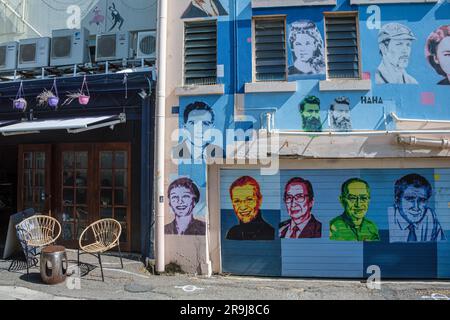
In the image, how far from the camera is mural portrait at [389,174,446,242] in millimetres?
6898

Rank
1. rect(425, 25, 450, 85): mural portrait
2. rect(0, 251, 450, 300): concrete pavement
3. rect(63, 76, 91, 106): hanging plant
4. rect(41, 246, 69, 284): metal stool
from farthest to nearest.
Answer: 1. rect(63, 76, 91, 106): hanging plant
2. rect(425, 25, 450, 85): mural portrait
3. rect(41, 246, 69, 284): metal stool
4. rect(0, 251, 450, 300): concrete pavement

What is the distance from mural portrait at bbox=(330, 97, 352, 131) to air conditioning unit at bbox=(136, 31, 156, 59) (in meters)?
3.99

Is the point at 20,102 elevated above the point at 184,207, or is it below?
above

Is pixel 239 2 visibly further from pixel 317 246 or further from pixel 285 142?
pixel 317 246

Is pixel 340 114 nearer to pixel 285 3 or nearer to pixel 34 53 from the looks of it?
pixel 285 3

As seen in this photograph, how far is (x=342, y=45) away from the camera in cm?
714

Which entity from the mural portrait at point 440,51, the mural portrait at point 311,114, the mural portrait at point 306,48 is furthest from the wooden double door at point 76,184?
the mural portrait at point 440,51

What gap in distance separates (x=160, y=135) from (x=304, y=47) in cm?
331

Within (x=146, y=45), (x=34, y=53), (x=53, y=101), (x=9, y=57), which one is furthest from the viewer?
(x=9, y=57)

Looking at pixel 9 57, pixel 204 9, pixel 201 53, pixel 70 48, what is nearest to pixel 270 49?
pixel 201 53

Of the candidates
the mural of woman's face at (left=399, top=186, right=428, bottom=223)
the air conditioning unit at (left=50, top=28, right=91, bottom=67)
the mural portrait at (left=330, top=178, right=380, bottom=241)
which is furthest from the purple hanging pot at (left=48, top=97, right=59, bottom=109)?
the mural of woman's face at (left=399, top=186, right=428, bottom=223)

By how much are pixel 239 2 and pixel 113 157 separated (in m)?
4.23

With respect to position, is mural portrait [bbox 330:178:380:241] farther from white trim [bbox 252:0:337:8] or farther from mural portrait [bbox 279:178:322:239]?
white trim [bbox 252:0:337:8]

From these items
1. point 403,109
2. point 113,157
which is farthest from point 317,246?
point 113,157
